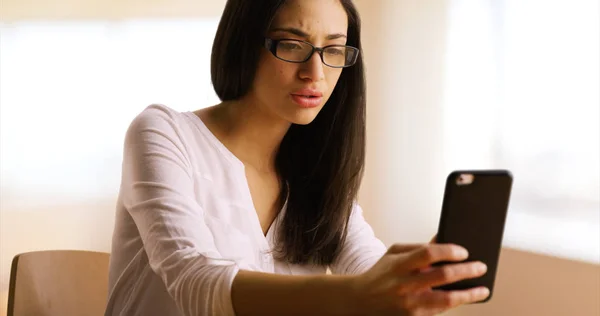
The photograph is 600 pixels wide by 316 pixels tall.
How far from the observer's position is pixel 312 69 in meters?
1.51

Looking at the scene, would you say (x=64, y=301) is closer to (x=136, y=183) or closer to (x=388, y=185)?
(x=136, y=183)

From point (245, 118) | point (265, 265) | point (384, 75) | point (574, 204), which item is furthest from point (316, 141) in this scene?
point (384, 75)

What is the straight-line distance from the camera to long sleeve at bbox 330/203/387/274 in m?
Result: 1.66

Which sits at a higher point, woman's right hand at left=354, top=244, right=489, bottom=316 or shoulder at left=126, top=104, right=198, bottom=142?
shoulder at left=126, top=104, right=198, bottom=142

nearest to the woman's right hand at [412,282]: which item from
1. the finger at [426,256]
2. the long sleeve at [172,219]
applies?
the finger at [426,256]

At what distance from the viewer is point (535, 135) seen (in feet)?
8.80

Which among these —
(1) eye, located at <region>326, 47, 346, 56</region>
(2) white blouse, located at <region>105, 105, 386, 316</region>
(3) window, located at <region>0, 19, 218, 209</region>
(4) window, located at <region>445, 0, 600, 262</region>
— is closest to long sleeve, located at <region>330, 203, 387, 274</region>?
(2) white blouse, located at <region>105, 105, 386, 316</region>

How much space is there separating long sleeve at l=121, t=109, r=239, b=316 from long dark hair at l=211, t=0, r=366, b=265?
0.22 m

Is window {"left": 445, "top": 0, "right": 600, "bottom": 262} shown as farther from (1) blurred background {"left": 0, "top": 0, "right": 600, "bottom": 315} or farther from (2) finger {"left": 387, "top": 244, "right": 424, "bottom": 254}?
(2) finger {"left": 387, "top": 244, "right": 424, "bottom": 254}

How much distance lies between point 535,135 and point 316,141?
1.17 m

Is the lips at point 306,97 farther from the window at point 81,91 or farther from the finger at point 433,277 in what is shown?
the window at point 81,91

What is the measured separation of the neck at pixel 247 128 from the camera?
1.64 m

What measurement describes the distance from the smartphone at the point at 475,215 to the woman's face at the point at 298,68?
532 millimetres

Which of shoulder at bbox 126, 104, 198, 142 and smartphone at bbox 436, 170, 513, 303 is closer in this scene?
smartphone at bbox 436, 170, 513, 303
